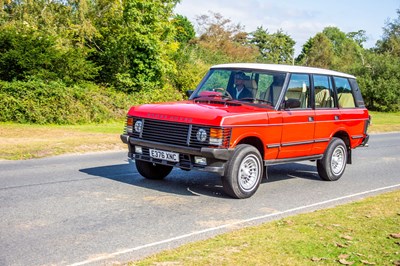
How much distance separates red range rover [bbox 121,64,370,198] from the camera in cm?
839

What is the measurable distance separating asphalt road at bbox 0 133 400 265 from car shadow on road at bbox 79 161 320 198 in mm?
19

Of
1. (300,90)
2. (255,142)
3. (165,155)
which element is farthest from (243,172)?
(300,90)

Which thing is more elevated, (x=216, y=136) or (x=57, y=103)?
(x=216, y=136)

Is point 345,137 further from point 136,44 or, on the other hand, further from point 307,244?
point 136,44

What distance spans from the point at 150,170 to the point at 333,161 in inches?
153

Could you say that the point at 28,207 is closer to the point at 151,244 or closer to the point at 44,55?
the point at 151,244

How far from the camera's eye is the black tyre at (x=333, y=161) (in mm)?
10805

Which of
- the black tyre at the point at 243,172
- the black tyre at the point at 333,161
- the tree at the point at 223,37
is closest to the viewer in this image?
the black tyre at the point at 243,172

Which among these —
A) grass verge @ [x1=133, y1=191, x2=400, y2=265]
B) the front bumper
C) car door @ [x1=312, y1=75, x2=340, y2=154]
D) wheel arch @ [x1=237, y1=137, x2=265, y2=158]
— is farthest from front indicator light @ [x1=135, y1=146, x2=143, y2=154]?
car door @ [x1=312, y1=75, x2=340, y2=154]

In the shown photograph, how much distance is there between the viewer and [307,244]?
5.96 metres

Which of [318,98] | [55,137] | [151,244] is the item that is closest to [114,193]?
[151,244]

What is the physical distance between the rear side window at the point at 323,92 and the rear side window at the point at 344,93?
0.88 ft

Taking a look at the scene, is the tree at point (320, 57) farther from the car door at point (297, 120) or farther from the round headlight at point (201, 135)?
the round headlight at point (201, 135)

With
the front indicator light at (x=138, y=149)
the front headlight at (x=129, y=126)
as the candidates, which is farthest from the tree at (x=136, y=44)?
the front indicator light at (x=138, y=149)
